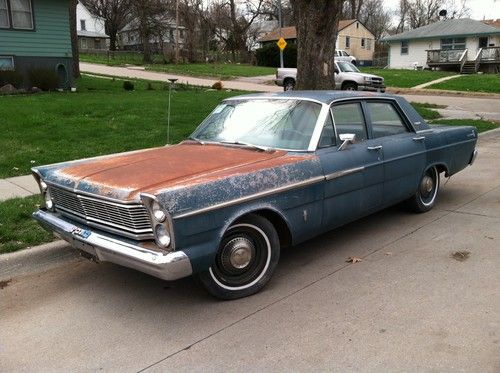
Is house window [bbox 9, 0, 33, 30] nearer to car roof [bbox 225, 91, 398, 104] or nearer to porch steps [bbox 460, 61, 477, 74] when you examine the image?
car roof [bbox 225, 91, 398, 104]

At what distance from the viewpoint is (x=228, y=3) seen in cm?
5759

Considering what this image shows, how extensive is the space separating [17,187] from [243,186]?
4.24m

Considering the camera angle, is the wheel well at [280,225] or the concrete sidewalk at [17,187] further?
the concrete sidewalk at [17,187]

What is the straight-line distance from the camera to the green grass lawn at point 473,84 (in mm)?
26719

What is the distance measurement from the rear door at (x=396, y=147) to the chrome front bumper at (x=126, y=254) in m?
2.58

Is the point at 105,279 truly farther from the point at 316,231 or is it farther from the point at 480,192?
the point at 480,192

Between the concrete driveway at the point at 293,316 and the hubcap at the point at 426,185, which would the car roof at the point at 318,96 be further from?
the concrete driveway at the point at 293,316

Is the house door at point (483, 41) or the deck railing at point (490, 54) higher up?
the house door at point (483, 41)

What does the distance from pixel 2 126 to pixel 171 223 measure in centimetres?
876

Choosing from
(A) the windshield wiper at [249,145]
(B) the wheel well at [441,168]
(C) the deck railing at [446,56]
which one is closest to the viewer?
(A) the windshield wiper at [249,145]

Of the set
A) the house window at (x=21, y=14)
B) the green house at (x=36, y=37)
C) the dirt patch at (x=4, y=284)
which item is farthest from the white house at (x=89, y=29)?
the dirt patch at (x=4, y=284)

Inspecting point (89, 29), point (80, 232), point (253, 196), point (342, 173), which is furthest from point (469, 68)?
point (89, 29)

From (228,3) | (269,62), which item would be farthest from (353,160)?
(228,3)

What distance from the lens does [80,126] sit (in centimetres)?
1105
